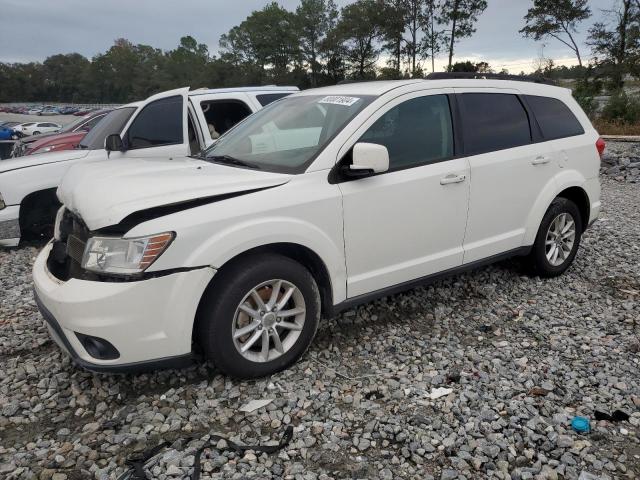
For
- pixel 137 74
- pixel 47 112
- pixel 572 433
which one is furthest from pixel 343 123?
pixel 137 74

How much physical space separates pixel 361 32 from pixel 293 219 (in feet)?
172

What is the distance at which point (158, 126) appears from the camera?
6.50m

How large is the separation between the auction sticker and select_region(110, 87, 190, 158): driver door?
317 cm

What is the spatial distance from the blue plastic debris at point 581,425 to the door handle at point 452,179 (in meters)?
1.74

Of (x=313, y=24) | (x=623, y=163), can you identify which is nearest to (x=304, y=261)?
(x=623, y=163)

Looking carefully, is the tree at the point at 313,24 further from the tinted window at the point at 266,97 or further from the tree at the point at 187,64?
the tinted window at the point at 266,97

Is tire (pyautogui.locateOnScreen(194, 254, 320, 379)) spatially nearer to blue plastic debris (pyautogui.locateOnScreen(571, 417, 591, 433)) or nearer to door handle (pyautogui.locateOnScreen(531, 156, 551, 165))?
blue plastic debris (pyautogui.locateOnScreen(571, 417, 591, 433))

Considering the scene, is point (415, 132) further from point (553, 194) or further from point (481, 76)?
point (553, 194)

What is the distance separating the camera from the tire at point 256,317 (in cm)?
285

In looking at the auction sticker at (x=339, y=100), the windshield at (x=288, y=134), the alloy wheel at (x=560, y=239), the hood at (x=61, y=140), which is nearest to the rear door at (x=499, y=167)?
the alloy wheel at (x=560, y=239)

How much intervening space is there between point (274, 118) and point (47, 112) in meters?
75.1

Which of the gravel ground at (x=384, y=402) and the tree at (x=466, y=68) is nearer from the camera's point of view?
the gravel ground at (x=384, y=402)

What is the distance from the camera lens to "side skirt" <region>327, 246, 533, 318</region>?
337 centimetres

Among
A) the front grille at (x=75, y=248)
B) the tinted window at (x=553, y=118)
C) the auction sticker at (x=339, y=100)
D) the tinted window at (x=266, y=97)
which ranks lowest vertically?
the front grille at (x=75, y=248)
